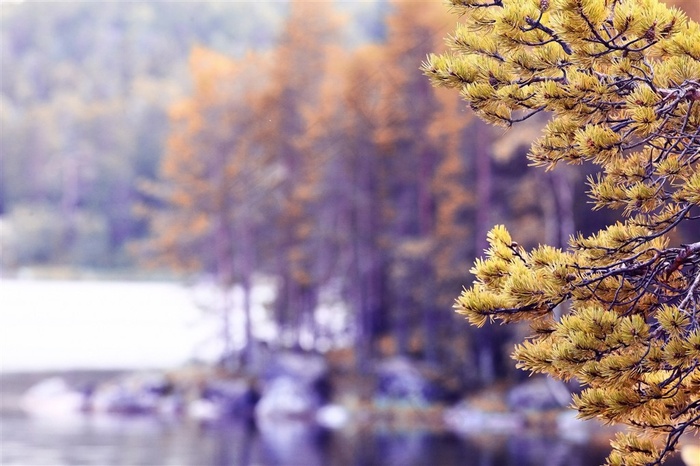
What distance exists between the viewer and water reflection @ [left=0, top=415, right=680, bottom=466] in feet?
40.0

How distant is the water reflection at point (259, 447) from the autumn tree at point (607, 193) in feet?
28.6

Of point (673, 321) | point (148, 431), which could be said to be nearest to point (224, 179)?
point (148, 431)

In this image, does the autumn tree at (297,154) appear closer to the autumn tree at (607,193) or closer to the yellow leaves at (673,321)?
the autumn tree at (607,193)

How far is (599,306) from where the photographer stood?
3303 millimetres

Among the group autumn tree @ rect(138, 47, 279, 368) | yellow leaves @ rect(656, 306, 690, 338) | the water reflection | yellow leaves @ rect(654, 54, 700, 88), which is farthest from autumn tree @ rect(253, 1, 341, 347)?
yellow leaves @ rect(656, 306, 690, 338)

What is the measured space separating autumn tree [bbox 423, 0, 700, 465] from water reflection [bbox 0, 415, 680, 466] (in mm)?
8707

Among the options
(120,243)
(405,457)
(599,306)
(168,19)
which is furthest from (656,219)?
(168,19)

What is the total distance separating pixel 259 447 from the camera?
13867 mm

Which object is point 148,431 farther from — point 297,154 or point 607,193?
point 607,193

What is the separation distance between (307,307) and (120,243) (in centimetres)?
1294

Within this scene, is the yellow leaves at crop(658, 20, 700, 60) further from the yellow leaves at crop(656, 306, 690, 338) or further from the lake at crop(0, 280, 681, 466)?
the lake at crop(0, 280, 681, 466)

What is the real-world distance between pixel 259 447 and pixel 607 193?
433 inches

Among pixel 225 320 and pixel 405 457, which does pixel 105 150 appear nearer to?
pixel 225 320

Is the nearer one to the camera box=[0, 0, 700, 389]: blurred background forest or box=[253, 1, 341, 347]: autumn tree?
box=[0, 0, 700, 389]: blurred background forest
